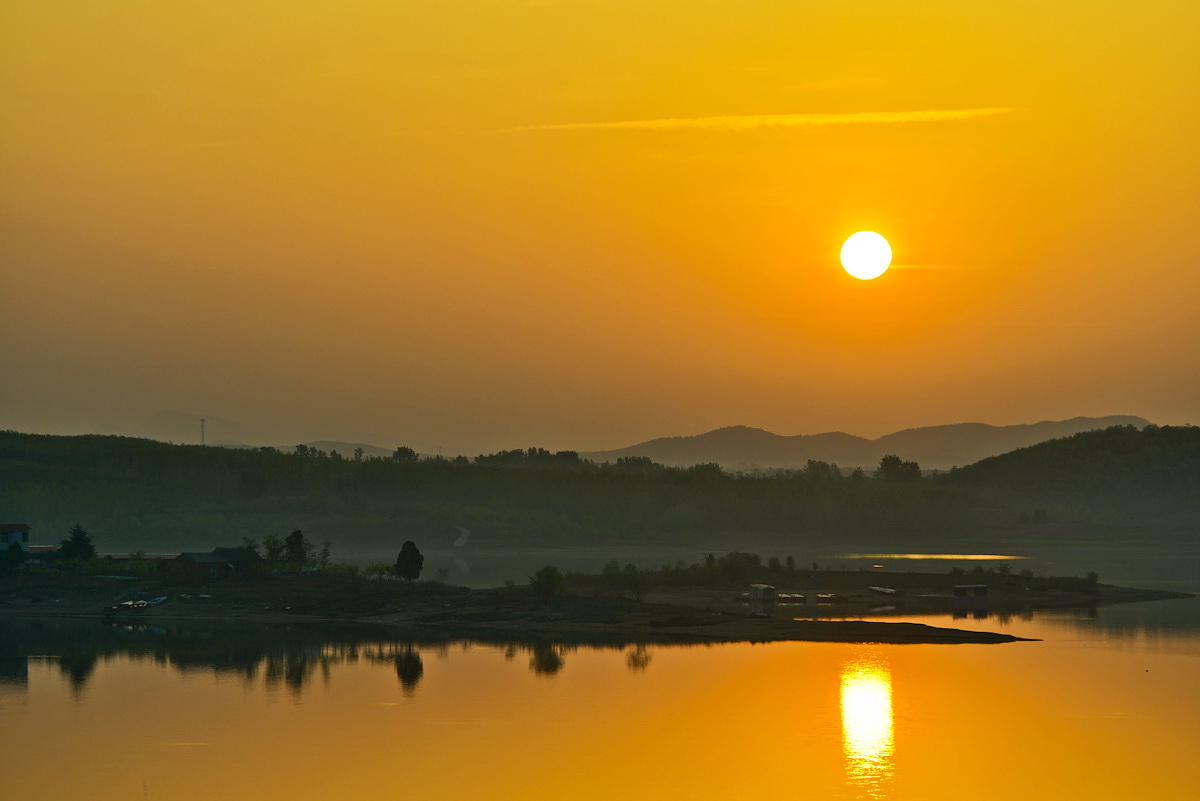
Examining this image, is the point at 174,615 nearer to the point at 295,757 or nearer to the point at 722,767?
the point at 295,757

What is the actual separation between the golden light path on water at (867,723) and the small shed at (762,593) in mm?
28391

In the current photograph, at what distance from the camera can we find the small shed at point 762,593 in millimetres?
102269

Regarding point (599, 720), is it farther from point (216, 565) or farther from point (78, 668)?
point (216, 565)

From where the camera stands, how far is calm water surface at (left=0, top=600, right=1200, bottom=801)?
4688 cm

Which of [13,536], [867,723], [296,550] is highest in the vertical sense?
[13,536]

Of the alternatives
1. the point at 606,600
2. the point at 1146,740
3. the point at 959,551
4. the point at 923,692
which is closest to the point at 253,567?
the point at 606,600

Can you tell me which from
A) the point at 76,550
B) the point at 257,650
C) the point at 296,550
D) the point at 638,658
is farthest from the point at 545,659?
the point at 76,550

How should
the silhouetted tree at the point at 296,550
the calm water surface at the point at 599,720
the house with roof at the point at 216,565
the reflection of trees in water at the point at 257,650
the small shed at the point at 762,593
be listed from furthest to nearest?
the silhouetted tree at the point at 296,550 < the small shed at the point at 762,593 < the house with roof at the point at 216,565 < the reflection of trees in water at the point at 257,650 < the calm water surface at the point at 599,720

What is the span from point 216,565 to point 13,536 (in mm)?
18528

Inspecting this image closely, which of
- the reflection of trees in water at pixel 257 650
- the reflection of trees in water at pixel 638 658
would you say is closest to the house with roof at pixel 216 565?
the reflection of trees in water at pixel 257 650

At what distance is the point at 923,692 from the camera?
62781mm

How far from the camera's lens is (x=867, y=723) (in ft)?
183

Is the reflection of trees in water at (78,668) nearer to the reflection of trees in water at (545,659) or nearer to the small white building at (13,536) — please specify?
the reflection of trees in water at (545,659)

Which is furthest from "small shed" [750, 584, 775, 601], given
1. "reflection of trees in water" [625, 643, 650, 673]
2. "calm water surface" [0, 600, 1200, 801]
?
"reflection of trees in water" [625, 643, 650, 673]
